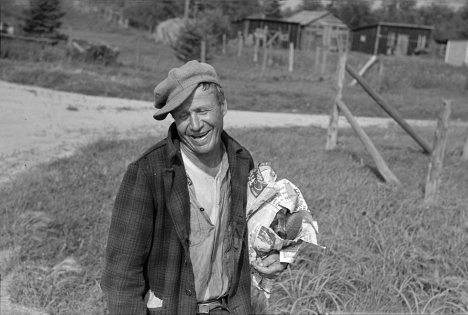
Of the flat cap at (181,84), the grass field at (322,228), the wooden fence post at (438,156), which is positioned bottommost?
the grass field at (322,228)

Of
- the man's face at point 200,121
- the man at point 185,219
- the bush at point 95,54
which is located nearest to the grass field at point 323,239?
the man at point 185,219

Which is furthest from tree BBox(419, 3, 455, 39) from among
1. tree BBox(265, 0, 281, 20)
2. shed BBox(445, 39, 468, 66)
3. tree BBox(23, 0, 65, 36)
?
tree BBox(23, 0, 65, 36)

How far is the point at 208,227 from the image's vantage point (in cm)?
176

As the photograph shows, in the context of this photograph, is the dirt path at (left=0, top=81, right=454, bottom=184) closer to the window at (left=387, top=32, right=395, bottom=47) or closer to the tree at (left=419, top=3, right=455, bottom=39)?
the window at (left=387, top=32, right=395, bottom=47)

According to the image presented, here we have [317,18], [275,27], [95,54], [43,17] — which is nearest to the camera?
[95,54]

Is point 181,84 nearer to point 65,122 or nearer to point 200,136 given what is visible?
point 200,136

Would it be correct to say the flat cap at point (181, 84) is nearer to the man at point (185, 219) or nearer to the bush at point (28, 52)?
the man at point (185, 219)

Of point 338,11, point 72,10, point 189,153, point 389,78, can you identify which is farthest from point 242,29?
point 189,153

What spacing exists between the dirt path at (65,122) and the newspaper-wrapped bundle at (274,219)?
89.1 inches

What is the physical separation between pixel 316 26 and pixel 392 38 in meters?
6.61

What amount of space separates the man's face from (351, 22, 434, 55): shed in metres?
37.2

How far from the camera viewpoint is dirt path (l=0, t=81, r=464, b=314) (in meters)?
5.93

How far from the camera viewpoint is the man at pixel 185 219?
65.0 inches

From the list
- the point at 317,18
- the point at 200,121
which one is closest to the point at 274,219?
the point at 200,121
